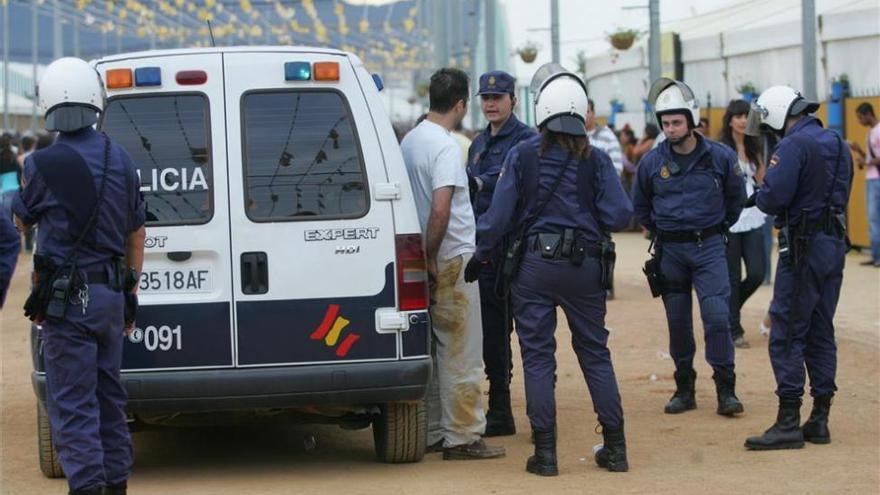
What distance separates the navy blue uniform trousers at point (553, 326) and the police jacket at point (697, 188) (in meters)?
1.72

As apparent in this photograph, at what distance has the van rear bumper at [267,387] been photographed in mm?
7855

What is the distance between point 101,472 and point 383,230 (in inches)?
77.1

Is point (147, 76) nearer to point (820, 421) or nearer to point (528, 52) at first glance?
point (820, 421)

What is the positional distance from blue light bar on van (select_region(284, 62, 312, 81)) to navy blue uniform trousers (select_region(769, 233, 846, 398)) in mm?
2667

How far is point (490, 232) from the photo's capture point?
8281mm

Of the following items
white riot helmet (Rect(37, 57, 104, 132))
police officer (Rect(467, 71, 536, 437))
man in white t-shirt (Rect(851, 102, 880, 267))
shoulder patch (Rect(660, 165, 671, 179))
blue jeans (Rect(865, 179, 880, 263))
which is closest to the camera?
white riot helmet (Rect(37, 57, 104, 132))

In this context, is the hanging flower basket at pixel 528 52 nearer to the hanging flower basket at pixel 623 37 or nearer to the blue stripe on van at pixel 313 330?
the hanging flower basket at pixel 623 37

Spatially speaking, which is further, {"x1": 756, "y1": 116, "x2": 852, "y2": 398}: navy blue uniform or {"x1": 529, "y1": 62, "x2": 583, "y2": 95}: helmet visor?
{"x1": 756, "y1": 116, "x2": 852, "y2": 398}: navy blue uniform

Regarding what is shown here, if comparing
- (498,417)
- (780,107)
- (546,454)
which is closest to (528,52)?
(498,417)

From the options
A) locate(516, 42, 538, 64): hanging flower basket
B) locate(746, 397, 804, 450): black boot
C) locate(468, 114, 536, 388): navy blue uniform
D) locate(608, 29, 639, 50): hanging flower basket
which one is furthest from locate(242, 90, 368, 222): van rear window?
locate(516, 42, 538, 64): hanging flower basket

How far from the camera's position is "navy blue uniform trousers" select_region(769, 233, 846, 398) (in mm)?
8898

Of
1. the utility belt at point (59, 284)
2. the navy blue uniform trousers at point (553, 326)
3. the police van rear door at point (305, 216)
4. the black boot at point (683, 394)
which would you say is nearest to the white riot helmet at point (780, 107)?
the navy blue uniform trousers at point (553, 326)

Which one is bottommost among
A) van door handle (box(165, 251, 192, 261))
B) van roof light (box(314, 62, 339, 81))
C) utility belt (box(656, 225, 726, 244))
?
utility belt (box(656, 225, 726, 244))

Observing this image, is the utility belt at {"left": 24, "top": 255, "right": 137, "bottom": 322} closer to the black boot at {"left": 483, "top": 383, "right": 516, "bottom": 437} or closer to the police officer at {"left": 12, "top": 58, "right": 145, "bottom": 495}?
the police officer at {"left": 12, "top": 58, "right": 145, "bottom": 495}
